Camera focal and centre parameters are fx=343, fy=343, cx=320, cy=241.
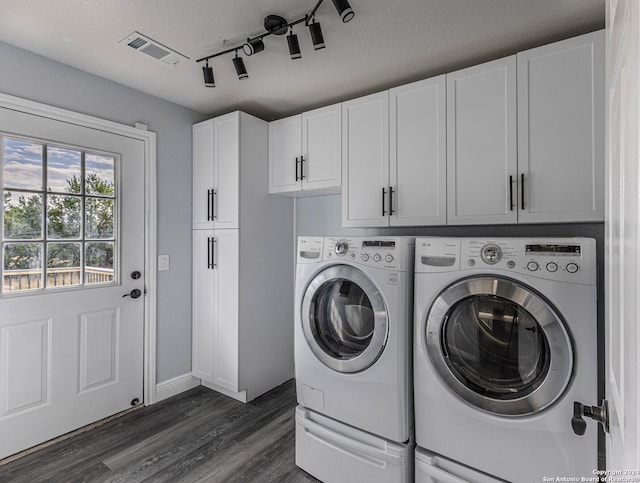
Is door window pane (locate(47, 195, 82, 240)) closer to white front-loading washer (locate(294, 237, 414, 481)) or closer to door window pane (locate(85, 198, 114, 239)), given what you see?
door window pane (locate(85, 198, 114, 239))

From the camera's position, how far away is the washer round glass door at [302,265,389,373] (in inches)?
67.8

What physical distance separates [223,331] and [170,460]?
0.93 metres

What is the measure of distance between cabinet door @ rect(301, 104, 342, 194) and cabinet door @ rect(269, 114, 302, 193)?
6 centimetres

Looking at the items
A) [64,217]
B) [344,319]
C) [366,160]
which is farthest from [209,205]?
[344,319]

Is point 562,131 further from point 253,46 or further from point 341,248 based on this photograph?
point 253,46

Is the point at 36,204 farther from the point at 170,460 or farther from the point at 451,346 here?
the point at 451,346

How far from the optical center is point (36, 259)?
2.15 metres

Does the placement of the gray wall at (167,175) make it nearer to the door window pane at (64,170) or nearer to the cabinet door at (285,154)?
the door window pane at (64,170)

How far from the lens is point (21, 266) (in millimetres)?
2082

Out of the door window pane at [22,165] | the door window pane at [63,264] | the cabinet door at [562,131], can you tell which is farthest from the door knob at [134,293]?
the cabinet door at [562,131]

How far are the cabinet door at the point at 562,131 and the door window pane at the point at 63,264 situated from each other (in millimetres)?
2794

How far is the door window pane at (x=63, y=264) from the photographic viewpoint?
221 centimetres

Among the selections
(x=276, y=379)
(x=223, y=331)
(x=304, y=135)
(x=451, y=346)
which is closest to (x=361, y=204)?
(x=304, y=135)

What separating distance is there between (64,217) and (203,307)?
3.94 feet
